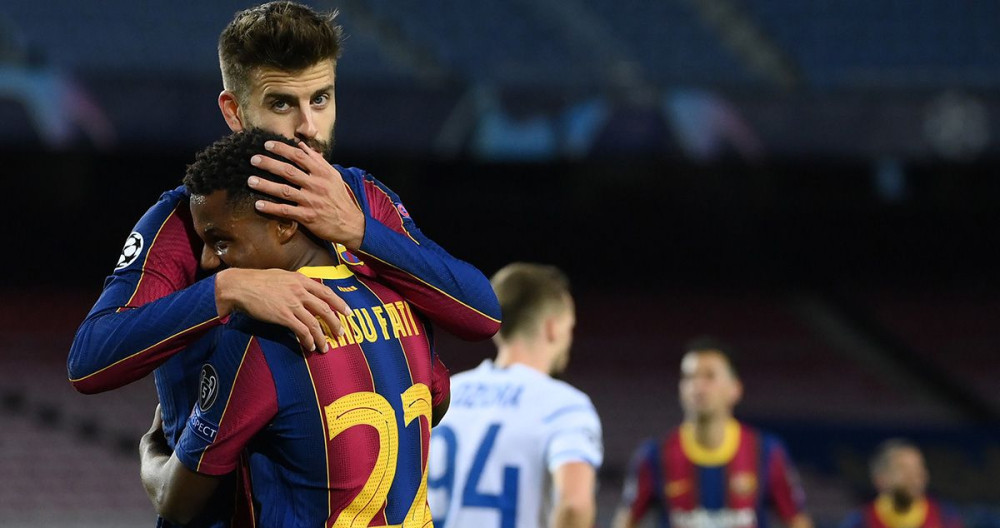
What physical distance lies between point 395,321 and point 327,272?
0.14 m

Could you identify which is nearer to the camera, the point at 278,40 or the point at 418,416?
the point at 418,416

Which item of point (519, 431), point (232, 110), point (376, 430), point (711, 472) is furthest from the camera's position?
point (711, 472)

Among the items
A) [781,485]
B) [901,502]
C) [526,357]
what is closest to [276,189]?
[526,357]

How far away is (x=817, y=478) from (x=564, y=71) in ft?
15.4

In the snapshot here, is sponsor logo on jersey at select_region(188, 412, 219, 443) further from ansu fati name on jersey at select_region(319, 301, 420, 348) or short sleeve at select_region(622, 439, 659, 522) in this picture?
short sleeve at select_region(622, 439, 659, 522)

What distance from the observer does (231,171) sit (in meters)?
2.12

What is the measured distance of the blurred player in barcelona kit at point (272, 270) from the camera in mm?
2129

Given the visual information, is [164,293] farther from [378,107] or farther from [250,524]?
[378,107]

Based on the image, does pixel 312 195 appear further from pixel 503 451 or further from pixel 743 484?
pixel 743 484

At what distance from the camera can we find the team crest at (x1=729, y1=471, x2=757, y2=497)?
23.9 ft

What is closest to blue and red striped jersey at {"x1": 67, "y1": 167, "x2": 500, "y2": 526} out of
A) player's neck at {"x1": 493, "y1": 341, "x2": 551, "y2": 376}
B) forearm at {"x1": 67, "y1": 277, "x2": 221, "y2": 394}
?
forearm at {"x1": 67, "y1": 277, "x2": 221, "y2": 394}

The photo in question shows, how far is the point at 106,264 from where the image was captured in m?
14.3

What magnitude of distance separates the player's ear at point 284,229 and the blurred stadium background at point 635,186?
32.1ft

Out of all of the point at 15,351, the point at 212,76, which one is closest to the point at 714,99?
the point at 212,76
